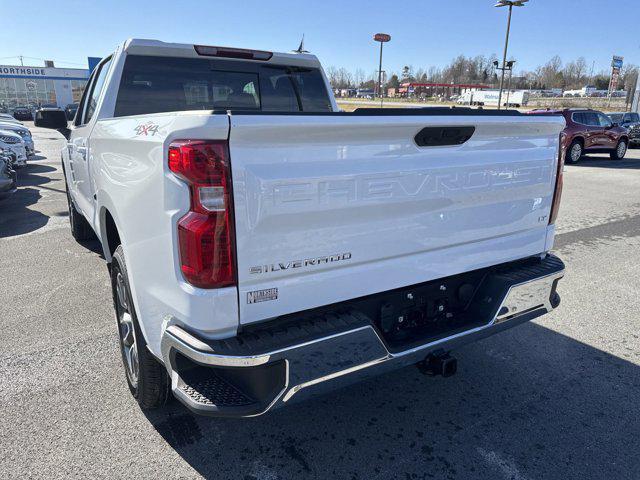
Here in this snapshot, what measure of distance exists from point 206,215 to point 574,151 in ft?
58.4

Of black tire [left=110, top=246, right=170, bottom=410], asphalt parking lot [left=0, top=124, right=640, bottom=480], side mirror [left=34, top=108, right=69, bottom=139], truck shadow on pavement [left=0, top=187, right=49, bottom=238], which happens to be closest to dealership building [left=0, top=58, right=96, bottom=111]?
truck shadow on pavement [left=0, top=187, right=49, bottom=238]

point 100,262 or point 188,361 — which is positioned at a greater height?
point 188,361

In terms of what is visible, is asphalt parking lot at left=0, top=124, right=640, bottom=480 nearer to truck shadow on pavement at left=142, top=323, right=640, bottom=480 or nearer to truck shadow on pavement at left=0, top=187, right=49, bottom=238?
truck shadow on pavement at left=142, top=323, right=640, bottom=480

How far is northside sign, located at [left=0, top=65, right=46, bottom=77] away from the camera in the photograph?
63438mm

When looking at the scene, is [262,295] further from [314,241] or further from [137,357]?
[137,357]

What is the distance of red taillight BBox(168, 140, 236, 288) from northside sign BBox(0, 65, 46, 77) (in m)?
76.0

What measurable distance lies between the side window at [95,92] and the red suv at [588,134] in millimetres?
15699

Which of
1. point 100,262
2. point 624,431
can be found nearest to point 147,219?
point 624,431

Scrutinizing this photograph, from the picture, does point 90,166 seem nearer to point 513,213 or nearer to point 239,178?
point 239,178

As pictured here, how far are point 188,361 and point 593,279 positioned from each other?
4.73 m

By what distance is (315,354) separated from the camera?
2.02 metres

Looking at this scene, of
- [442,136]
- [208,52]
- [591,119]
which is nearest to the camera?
[442,136]

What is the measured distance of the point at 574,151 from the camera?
16781mm

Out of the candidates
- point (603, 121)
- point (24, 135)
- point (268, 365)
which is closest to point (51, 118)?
point (268, 365)
